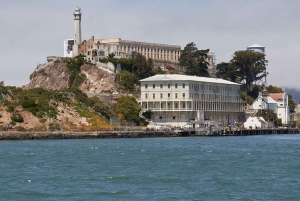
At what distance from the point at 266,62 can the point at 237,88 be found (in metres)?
Result: 13.8

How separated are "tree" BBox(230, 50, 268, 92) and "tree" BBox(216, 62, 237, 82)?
60 centimetres

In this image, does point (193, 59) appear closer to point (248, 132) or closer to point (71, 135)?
point (248, 132)

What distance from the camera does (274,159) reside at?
6806cm

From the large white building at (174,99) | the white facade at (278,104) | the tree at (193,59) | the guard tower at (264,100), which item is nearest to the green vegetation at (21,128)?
the large white building at (174,99)

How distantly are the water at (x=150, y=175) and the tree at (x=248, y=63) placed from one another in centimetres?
7754

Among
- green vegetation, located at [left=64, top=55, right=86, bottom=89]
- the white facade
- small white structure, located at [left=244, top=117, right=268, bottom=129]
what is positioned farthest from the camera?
the white facade

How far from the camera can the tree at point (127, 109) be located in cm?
12656

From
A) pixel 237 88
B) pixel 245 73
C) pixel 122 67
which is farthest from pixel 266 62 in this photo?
pixel 122 67

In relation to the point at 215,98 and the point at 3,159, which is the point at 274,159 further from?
the point at 215,98

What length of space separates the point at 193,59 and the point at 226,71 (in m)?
8.70

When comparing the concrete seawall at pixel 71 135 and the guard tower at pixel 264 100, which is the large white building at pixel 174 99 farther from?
the guard tower at pixel 264 100

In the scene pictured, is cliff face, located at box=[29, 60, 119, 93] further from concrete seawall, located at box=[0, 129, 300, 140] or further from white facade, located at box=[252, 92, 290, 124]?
white facade, located at box=[252, 92, 290, 124]

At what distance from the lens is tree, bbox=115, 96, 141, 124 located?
4983 inches

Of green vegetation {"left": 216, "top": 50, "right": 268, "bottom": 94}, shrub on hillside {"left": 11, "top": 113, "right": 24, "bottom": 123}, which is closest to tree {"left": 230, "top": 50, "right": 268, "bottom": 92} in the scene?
green vegetation {"left": 216, "top": 50, "right": 268, "bottom": 94}
